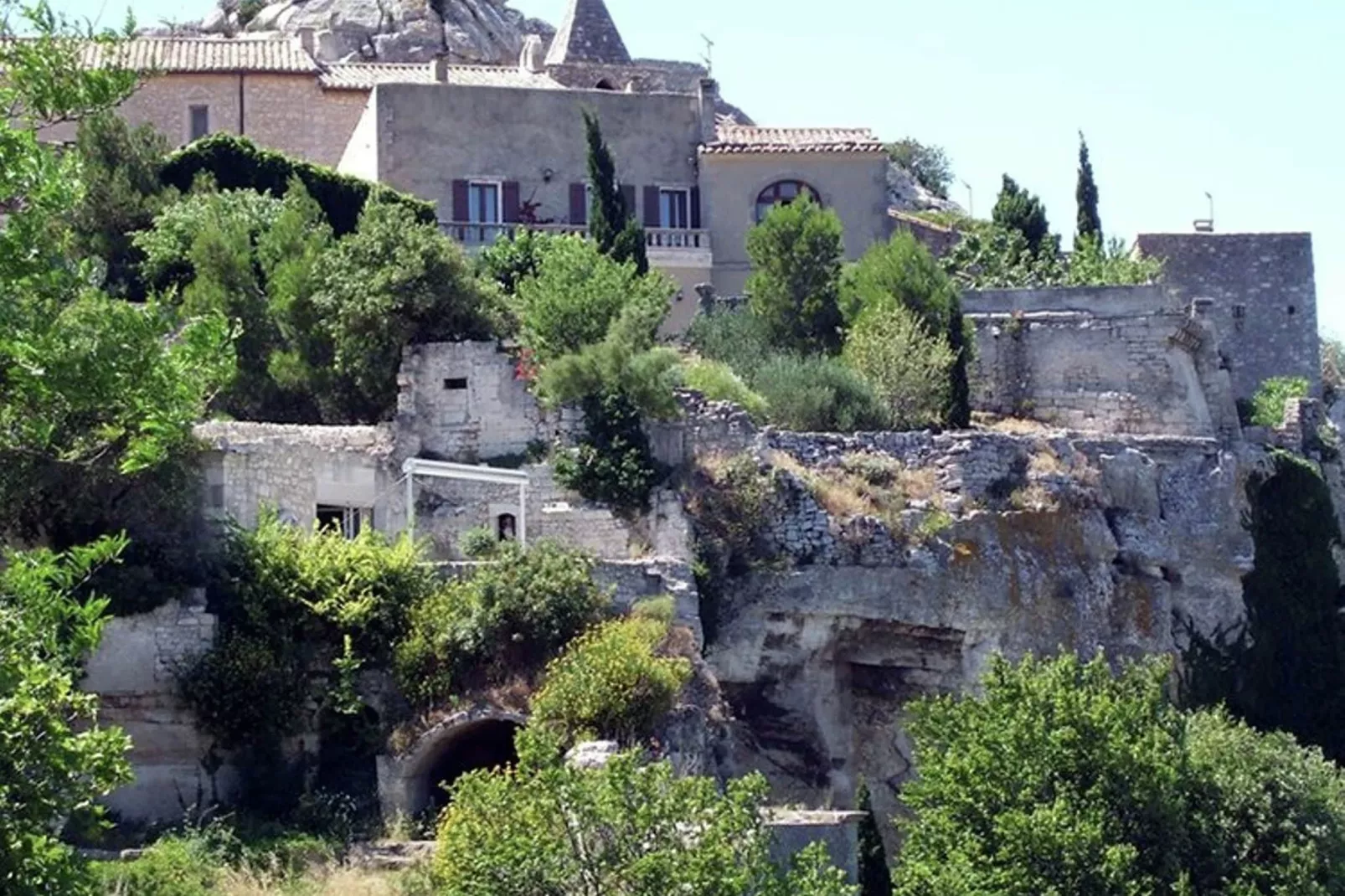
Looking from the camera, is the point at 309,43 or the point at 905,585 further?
the point at 309,43

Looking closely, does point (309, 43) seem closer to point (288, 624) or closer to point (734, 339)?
point (734, 339)

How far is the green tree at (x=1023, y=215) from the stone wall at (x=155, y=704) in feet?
84.3

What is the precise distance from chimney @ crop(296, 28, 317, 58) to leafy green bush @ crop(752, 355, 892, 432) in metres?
18.6

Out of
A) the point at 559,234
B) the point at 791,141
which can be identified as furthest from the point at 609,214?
the point at 791,141

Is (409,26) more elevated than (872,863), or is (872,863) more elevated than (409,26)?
(409,26)

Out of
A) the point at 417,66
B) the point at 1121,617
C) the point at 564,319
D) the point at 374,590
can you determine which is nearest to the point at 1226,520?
the point at 1121,617

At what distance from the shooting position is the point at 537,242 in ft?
169

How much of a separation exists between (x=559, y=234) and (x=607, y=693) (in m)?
18.6

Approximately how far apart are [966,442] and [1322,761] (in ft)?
21.5

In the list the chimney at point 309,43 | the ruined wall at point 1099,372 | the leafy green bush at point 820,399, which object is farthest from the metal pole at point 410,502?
the chimney at point 309,43

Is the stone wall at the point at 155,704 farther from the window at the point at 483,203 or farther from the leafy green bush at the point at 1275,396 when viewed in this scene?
the leafy green bush at the point at 1275,396

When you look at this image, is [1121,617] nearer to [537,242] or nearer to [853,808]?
[853,808]

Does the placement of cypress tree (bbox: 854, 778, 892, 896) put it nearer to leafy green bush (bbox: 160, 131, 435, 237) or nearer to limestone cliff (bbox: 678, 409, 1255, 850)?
limestone cliff (bbox: 678, 409, 1255, 850)

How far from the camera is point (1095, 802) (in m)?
37.3
